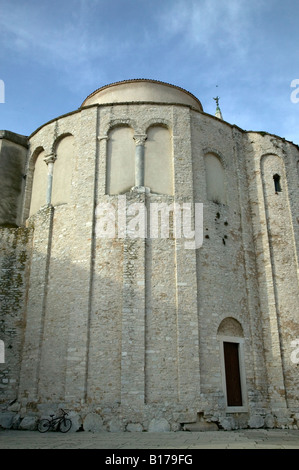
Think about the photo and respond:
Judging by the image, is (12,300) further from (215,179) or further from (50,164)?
(215,179)

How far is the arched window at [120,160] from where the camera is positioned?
52.0ft

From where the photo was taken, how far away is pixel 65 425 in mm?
12555

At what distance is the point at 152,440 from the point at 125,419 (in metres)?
2.28

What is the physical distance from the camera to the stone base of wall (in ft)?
41.0

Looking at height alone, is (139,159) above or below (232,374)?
above

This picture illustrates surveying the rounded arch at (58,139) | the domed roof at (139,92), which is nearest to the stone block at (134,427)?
the rounded arch at (58,139)

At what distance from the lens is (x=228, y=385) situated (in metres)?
14.2

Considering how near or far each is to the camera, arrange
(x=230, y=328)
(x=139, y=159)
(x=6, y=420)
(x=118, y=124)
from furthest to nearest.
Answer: (x=118, y=124)
(x=139, y=159)
(x=230, y=328)
(x=6, y=420)

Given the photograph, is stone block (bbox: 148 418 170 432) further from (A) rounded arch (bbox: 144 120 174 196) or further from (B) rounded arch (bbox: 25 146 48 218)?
(B) rounded arch (bbox: 25 146 48 218)

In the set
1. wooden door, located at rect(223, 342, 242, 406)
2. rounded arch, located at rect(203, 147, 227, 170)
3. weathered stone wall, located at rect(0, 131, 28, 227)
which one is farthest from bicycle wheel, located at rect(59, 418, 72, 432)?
rounded arch, located at rect(203, 147, 227, 170)

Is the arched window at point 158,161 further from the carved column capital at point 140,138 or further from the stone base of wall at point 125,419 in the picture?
the stone base of wall at point 125,419

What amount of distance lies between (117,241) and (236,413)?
264 inches

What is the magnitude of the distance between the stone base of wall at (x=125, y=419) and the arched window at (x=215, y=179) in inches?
299

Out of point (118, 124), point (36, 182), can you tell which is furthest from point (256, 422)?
point (36, 182)
